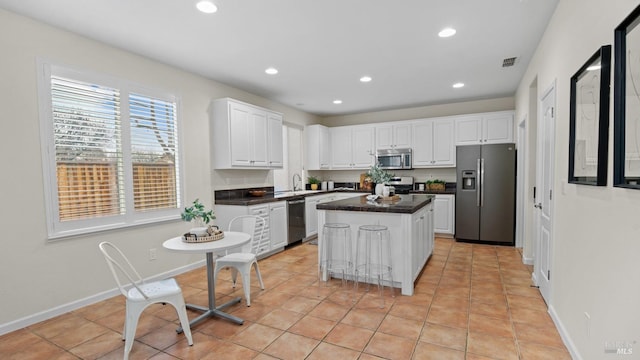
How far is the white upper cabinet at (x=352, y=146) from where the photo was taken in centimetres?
670

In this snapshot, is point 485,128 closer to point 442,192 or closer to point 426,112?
point 426,112

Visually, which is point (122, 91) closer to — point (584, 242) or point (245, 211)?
point (245, 211)

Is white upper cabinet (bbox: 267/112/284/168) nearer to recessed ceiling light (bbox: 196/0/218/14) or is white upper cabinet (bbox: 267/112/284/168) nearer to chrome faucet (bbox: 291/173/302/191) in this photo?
chrome faucet (bbox: 291/173/302/191)

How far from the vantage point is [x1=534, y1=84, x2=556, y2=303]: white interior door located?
278cm

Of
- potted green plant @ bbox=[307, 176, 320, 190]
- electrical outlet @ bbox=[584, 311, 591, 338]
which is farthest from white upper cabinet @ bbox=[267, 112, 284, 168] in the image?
electrical outlet @ bbox=[584, 311, 591, 338]

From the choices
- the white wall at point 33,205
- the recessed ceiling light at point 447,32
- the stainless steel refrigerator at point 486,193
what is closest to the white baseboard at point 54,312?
the white wall at point 33,205

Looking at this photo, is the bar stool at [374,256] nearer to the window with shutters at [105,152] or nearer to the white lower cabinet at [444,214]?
the window with shutters at [105,152]

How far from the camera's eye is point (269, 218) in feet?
15.4

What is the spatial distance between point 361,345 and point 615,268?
158 centimetres

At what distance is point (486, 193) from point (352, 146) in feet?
9.38

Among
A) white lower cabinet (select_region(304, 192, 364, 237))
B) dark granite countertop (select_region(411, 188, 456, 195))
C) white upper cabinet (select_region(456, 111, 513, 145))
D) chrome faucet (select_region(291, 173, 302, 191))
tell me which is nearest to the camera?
white upper cabinet (select_region(456, 111, 513, 145))

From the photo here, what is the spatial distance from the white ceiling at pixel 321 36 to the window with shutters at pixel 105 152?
51cm

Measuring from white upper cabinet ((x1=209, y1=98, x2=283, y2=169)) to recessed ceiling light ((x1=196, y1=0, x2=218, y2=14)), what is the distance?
1.82 m

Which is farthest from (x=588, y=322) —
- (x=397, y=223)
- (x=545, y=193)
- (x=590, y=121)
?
(x=397, y=223)
